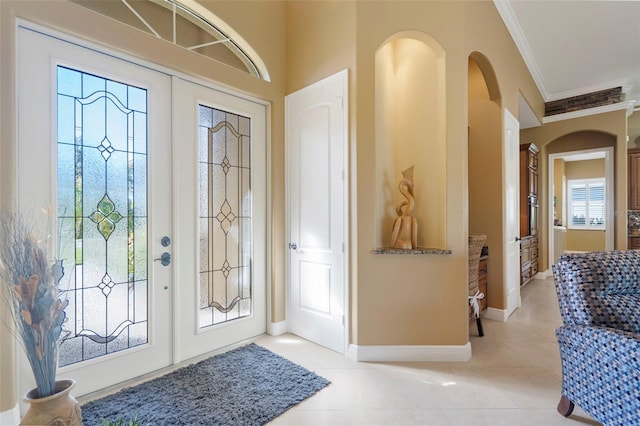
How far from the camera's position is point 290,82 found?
3.28m

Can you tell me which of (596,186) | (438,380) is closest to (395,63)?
(438,380)

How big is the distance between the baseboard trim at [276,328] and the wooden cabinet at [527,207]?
3.93m

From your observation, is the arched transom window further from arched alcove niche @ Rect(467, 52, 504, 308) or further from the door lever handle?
arched alcove niche @ Rect(467, 52, 504, 308)

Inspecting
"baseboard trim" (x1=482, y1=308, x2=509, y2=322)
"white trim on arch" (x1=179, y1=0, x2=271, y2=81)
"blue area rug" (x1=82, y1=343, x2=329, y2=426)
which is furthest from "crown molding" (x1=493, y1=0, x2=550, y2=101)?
"blue area rug" (x1=82, y1=343, x2=329, y2=426)

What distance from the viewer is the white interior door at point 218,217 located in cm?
257

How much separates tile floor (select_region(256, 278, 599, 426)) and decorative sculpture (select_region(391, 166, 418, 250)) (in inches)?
40.1

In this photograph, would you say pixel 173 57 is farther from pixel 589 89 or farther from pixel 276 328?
pixel 589 89

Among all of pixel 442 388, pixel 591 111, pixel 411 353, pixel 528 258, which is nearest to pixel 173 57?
pixel 411 353

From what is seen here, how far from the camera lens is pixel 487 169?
366 centimetres

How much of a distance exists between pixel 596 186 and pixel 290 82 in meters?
10.0

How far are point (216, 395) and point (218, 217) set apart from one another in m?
1.43

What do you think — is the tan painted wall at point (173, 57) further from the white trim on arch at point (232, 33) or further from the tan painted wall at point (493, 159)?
the tan painted wall at point (493, 159)

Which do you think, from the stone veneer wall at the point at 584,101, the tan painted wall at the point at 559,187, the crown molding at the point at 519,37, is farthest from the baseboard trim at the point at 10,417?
the tan painted wall at the point at 559,187

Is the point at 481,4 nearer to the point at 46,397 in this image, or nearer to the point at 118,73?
the point at 118,73
